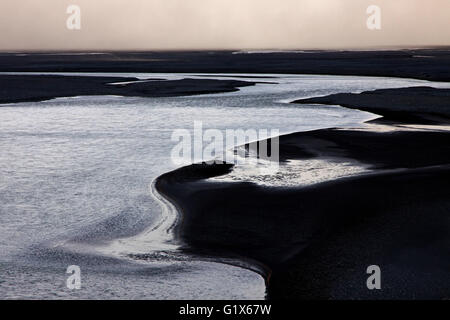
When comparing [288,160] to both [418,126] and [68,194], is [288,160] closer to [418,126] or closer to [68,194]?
[68,194]

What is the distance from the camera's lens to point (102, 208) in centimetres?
1236

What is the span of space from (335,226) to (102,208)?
4.34 m

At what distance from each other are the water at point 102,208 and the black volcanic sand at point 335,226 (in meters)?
0.49

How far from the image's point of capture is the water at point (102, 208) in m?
8.51

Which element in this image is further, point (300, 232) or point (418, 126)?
point (418, 126)

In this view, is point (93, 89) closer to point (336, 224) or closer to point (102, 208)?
point (102, 208)

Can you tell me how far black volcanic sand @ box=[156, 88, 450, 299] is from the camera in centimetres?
840

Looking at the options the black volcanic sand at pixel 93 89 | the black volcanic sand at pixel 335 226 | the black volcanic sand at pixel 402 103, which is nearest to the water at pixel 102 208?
the black volcanic sand at pixel 335 226

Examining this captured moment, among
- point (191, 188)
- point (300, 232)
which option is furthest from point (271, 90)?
point (300, 232)

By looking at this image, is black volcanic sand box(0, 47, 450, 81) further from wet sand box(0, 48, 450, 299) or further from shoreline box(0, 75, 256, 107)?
wet sand box(0, 48, 450, 299)

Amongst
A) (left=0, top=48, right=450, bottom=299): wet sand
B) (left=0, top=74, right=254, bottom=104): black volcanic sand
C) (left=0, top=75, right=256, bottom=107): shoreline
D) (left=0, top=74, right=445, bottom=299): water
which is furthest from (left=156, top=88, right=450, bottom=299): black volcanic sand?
(left=0, top=74, right=254, bottom=104): black volcanic sand

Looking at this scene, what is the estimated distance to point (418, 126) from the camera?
74.2 feet

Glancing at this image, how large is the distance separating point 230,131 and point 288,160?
6.44 m

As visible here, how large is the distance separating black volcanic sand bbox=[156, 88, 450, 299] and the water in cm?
49
